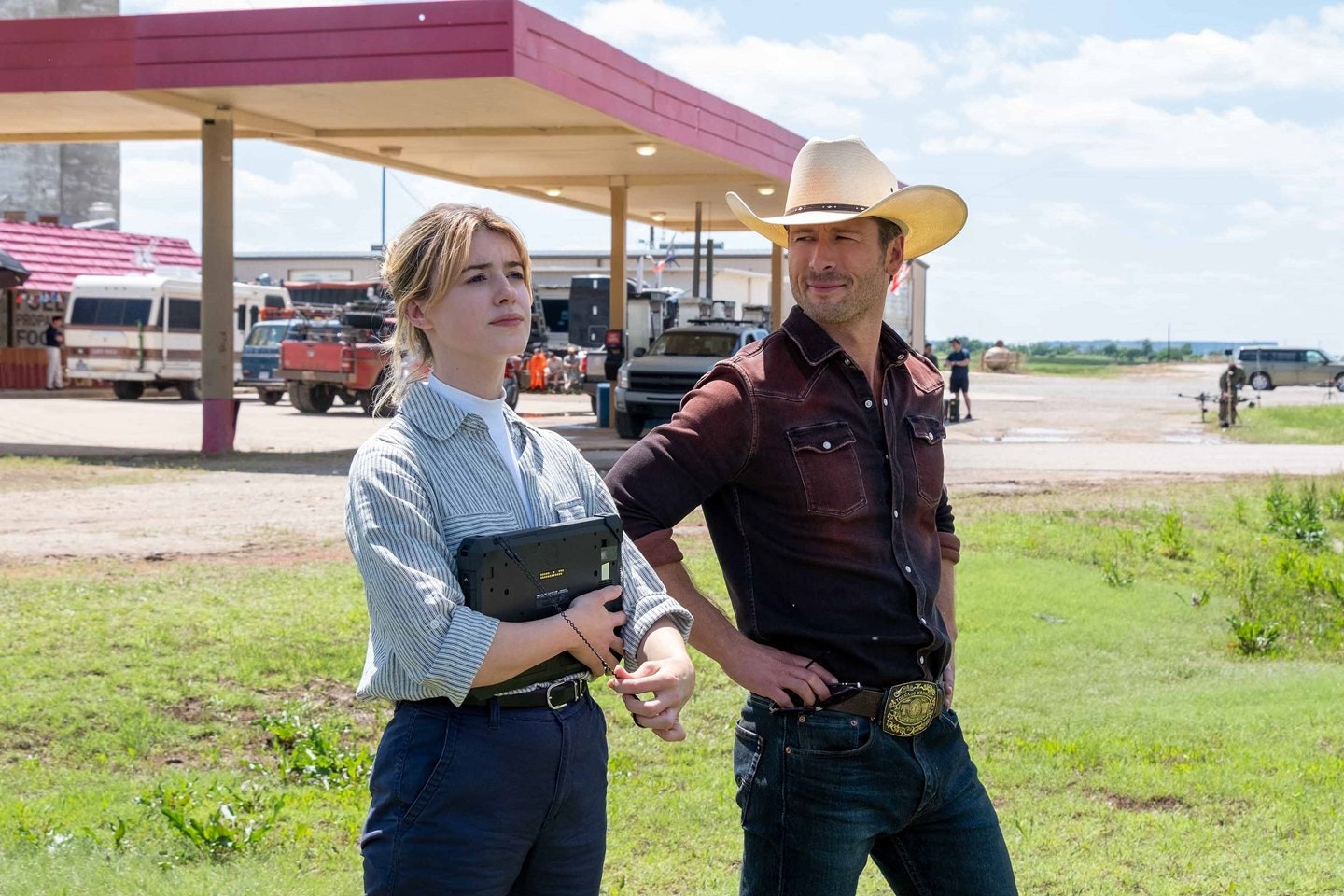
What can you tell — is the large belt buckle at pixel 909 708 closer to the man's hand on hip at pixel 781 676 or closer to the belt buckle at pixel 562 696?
the man's hand on hip at pixel 781 676

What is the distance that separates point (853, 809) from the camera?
9.62 feet

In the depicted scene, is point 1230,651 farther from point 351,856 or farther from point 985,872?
point 985,872

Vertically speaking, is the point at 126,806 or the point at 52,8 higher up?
the point at 52,8

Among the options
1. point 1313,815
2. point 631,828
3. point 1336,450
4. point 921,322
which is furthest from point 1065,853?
point 921,322

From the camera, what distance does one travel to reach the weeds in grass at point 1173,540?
1212 centimetres

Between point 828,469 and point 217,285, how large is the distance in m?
17.8

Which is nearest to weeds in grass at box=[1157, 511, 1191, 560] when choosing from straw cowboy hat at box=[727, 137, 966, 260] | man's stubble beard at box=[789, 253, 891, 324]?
straw cowboy hat at box=[727, 137, 966, 260]

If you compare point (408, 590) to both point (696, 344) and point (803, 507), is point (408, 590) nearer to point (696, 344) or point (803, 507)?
point (803, 507)

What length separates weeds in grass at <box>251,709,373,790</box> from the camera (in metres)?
5.94

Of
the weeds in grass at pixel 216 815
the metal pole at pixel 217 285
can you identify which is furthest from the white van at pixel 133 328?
the weeds in grass at pixel 216 815

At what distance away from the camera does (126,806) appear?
17.5 feet

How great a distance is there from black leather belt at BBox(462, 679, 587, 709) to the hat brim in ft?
3.72

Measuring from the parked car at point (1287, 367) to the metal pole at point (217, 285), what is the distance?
133 ft

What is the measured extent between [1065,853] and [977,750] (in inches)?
52.6
